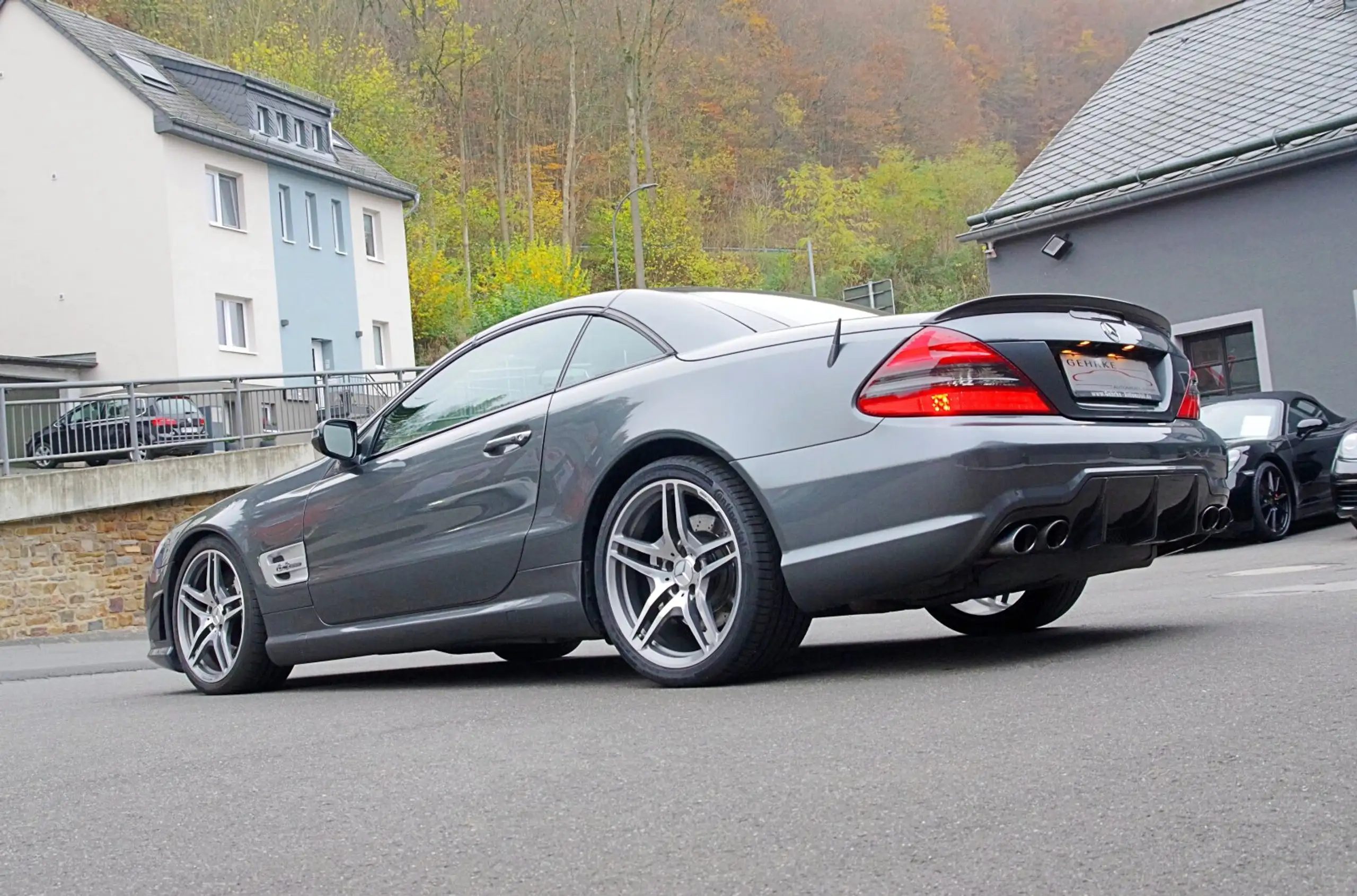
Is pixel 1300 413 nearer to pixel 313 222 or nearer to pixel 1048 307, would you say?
pixel 1048 307

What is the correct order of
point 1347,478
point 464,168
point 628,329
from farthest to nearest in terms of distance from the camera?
point 464,168 → point 1347,478 → point 628,329

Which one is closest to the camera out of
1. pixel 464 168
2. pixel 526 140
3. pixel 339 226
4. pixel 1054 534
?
pixel 1054 534

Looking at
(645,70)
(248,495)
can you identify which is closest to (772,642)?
(248,495)

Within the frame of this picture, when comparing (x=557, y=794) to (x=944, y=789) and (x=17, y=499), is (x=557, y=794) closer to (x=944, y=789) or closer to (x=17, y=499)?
(x=944, y=789)

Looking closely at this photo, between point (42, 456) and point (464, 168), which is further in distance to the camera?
point (464, 168)

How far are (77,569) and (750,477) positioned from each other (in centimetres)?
1590

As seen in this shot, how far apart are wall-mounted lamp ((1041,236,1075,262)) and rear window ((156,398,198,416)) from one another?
12.3 m

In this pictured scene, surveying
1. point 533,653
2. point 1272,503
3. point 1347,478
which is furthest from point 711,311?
point 1272,503

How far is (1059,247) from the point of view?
23.1 meters

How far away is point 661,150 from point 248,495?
5658cm

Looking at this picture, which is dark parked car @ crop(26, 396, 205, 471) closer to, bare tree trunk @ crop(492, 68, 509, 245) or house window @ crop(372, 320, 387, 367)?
house window @ crop(372, 320, 387, 367)

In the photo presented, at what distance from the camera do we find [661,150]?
62.5 meters

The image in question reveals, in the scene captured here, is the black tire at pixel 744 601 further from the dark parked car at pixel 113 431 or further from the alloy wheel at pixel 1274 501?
the dark parked car at pixel 113 431

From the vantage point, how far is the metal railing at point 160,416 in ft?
62.1
